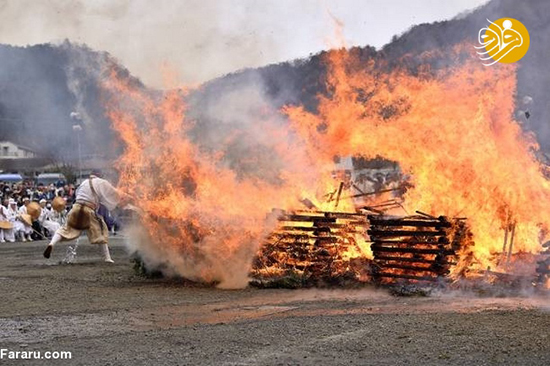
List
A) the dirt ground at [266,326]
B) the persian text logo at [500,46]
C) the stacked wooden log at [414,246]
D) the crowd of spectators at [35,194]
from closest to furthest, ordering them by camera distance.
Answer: the dirt ground at [266,326], the stacked wooden log at [414,246], the persian text logo at [500,46], the crowd of spectators at [35,194]

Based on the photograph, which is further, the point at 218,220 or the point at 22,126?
the point at 22,126

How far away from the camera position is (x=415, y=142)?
11031mm

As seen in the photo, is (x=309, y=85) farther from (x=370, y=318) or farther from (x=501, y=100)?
(x=370, y=318)

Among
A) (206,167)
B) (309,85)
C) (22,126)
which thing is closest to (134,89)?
(206,167)

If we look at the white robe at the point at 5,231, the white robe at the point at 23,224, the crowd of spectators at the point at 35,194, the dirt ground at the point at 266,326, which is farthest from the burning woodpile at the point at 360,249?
the crowd of spectators at the point at 35,194

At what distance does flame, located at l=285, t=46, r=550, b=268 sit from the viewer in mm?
10422

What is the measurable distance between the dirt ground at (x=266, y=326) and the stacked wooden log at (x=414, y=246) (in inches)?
22.1

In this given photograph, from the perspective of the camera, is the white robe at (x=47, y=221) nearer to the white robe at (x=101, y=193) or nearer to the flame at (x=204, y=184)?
the white robe at (x=101, y=193)

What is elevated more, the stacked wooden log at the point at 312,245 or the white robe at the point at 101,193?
the white robe at the point at 101,193

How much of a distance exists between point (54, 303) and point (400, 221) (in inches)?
196

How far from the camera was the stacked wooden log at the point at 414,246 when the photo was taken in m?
9.59

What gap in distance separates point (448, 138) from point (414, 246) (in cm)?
204

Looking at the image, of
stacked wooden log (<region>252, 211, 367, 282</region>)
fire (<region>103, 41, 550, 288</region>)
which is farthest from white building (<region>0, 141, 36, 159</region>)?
stacked wooden log (<region>252, 211, 367, 282</region>)

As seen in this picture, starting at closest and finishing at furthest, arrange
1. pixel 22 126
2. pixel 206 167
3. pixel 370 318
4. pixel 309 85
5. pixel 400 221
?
pixel 370 318 → pixel 400 221 → pixel 206 167 → pixel 309 85 → pixel 22 126
